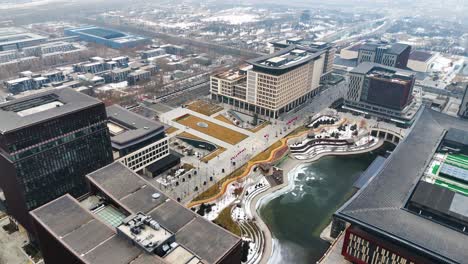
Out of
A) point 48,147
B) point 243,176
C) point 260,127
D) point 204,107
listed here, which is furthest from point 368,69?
point 48,147

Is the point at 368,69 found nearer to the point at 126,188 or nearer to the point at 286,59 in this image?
the point at 286,59

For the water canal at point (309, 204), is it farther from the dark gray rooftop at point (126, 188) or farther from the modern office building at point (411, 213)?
the dark gray rooftop at point (126, 188)

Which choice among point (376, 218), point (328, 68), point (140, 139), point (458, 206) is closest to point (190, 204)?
point (140, 139)

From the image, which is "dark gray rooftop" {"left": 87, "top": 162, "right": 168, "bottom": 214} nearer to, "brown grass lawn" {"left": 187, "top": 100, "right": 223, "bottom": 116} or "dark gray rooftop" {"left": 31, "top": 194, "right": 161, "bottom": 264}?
"dark gray rooftop" {"left": 31, "top": 194, "right": 161, "bottom": 264}

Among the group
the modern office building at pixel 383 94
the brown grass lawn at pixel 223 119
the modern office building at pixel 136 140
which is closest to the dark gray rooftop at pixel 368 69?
the modern office building at pixel 383 94

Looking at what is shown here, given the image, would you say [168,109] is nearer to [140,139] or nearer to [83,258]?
[140,139]

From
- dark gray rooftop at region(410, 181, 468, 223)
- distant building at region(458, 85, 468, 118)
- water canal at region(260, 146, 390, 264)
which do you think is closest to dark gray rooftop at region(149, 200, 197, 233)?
water canal at region(260, 146, 390, 264)

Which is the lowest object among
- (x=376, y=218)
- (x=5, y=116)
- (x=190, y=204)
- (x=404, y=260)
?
(x=190, y=204)
